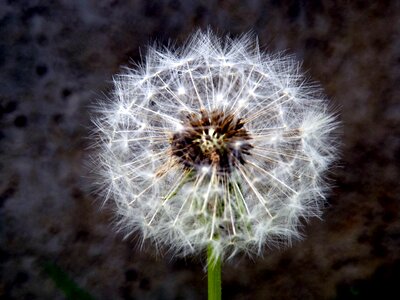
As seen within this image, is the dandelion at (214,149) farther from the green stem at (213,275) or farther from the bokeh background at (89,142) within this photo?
the bokeh background at (89,142)

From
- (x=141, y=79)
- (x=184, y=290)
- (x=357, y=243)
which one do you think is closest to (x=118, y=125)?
(x=141, y=79)

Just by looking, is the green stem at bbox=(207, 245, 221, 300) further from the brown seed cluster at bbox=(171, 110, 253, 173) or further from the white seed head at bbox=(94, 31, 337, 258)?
the brown seed cluster at bbox=(171, 110, 253, 173)

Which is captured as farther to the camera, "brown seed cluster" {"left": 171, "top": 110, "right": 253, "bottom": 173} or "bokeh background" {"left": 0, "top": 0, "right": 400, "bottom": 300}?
"bokeh background" {"left": 0, "top": 0, "right": 400, "bottom": 300}

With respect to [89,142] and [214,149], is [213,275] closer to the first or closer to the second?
[214,149]

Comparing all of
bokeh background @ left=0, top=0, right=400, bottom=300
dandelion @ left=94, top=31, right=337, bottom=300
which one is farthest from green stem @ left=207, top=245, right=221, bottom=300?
bokeh background @ left=0, top=0, right=400, bottom=300

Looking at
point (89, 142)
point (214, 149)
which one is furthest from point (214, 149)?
point (89, 142)

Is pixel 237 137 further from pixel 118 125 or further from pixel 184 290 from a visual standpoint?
pixel 184 290
